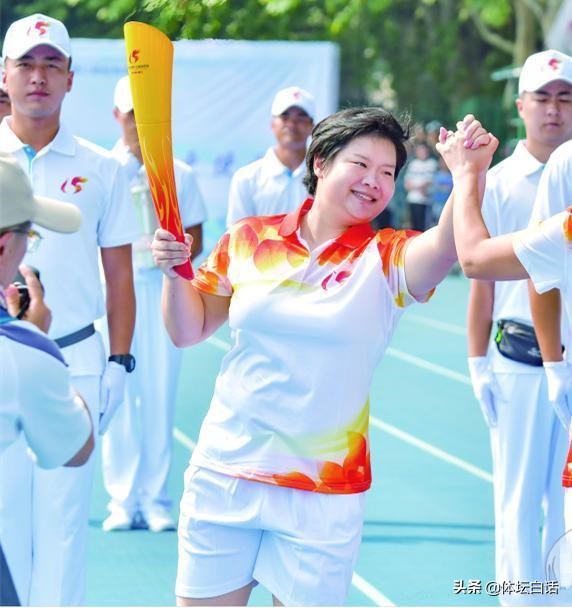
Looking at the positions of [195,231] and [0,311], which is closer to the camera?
[0,311]

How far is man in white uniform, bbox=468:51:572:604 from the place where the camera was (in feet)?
15.2

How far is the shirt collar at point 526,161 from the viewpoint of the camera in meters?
4.75

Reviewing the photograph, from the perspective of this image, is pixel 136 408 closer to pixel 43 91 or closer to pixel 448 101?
pixel 43 91

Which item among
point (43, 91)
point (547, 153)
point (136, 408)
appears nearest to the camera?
point (43, 91)

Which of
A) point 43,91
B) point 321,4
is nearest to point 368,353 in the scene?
point 43,91

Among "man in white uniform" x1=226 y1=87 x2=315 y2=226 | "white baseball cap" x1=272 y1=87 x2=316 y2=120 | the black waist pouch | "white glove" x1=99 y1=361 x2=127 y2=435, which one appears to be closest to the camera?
"white glove" x1=99 y1=361 x2=127 y2=435

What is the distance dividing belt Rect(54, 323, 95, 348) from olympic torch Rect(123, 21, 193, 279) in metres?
1.10

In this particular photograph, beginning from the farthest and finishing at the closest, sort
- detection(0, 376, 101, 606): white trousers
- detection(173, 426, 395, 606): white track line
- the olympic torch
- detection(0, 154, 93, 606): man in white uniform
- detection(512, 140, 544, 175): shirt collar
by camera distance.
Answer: detection(173, 426, 395, 606): white track line → detection(512, 140, 544, 175): shirt collar → detection(0, 376, 101, 606): white trousers → the olympic torch → detection(0, 154, 93, 606): man in white uniform

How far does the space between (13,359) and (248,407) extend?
916 mm

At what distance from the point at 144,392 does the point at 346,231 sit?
3.26 meters

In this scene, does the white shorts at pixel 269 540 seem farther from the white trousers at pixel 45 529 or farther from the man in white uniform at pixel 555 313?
the man in white uniform at pixel 555 313

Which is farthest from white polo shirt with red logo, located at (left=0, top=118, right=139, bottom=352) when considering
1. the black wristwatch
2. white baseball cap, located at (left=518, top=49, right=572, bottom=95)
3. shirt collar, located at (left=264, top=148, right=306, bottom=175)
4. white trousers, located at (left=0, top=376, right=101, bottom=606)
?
shirt collar, located at (left=264, top=148, right=306, bottom=175)

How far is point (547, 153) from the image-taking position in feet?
15.7

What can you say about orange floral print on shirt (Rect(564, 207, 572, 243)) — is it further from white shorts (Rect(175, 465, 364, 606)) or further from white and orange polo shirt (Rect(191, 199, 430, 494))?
white shorts (Rect(175, 465, 364, 606))
